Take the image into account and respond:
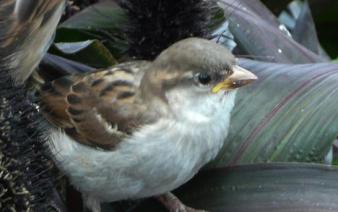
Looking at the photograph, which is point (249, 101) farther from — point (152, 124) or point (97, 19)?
point (97, 19)

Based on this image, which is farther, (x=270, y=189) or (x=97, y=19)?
(x=97, y=19)

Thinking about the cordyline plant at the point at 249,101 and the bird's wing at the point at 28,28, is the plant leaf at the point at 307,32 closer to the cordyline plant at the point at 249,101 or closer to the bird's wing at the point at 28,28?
the cordyline plant at the point at 249,101

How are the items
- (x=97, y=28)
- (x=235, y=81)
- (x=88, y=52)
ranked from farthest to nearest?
(x=97, y=28) → (x=88, y=52) → (x=235, y=81)

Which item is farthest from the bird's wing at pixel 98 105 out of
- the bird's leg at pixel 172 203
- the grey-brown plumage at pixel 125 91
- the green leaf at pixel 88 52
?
the bird's leg at pixel 172 203

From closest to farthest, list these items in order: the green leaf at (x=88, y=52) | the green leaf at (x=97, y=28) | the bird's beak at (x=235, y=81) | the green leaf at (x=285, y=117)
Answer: the bird's beak at (x=235, y=81), the green leaf at (x=285, y=117), the green leaf at (x=88, y=52), the green leaf at (x=97, y=28)

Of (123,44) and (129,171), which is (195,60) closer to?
(129,171)

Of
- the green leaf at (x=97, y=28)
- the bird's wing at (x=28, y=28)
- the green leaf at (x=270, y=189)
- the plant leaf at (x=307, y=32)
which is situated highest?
the bird's wing at (x=28, y=28)

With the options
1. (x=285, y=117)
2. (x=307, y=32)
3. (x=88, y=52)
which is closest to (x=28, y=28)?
(x=88, y=52)
